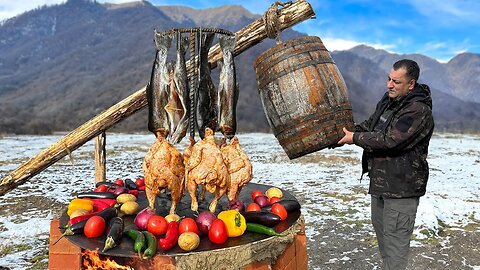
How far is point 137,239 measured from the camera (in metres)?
2.84

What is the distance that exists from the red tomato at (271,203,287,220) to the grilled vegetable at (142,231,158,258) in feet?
4.07

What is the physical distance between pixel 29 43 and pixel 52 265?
7760 inches

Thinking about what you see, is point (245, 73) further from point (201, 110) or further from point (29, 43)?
point (29, 43)

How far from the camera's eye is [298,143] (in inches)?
144

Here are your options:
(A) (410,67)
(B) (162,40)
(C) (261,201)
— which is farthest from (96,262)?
(A) (410,67)

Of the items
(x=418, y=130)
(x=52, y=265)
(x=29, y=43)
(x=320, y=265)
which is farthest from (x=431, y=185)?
(x=29, y=43)

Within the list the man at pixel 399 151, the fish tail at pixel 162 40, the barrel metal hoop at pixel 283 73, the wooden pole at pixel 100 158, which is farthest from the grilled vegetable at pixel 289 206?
the wooden pole at pixel 100 158

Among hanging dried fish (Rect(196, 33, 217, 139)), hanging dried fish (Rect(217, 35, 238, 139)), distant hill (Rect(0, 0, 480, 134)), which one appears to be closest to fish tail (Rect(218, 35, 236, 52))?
hanging dried fish (Rect(217, 35, 238, 139))

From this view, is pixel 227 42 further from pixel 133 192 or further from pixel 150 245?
pixel 133 192

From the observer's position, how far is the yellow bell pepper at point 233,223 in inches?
123

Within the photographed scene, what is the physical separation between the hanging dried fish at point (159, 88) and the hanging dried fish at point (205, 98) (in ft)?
1.21

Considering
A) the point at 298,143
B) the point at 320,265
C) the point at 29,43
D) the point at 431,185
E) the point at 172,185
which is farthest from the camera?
the point at 29,43

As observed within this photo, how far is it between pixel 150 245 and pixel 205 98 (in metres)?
1.64

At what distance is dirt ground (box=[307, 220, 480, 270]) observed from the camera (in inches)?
237
